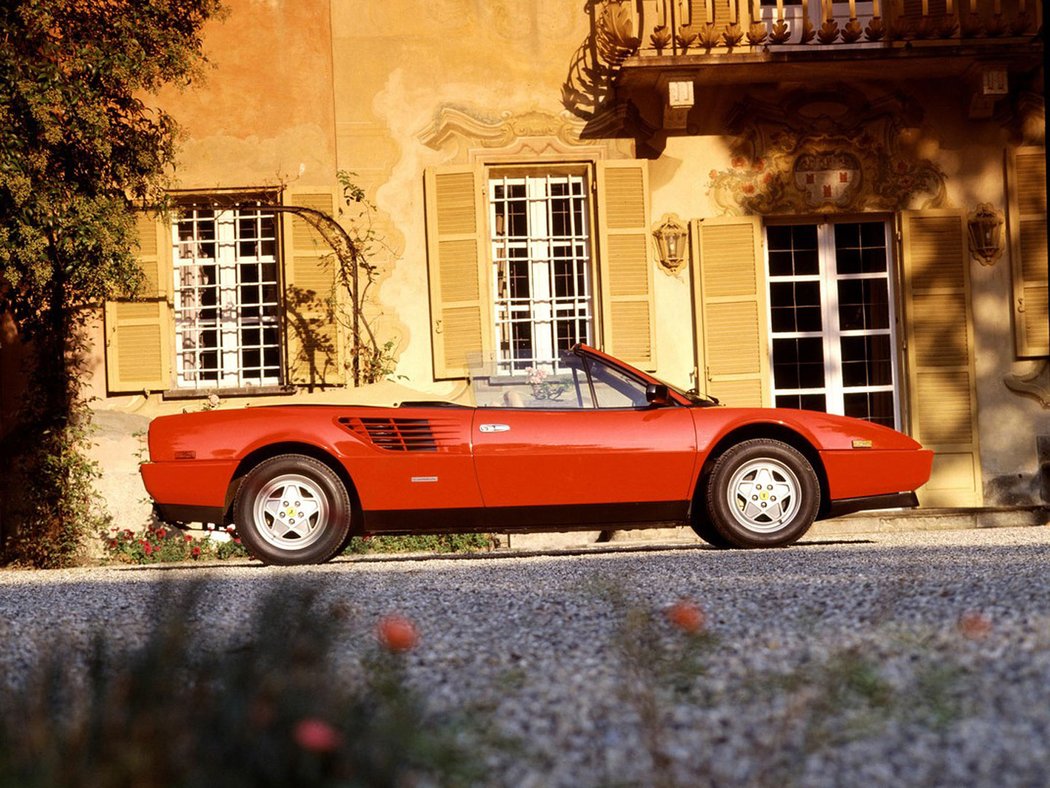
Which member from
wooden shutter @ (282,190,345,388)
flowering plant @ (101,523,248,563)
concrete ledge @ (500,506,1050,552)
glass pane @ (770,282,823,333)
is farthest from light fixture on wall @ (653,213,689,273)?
flowering plant @ (101,523,248,563)

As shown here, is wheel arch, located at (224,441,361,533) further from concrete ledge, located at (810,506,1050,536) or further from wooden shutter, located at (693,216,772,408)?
wooden shutter, located at (693,216,772,408)

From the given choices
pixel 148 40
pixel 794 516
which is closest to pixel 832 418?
pixel 794 516

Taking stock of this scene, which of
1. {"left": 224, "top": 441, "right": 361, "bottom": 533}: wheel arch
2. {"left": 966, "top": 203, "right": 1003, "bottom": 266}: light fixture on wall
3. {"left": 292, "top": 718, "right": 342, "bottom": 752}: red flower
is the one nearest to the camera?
{"left": 292, "top": 718, "right": 342, "bottom": 752}: red flower

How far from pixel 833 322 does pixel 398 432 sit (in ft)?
20.9

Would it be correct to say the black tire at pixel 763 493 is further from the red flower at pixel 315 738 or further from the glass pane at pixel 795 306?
the red flower at pixel 315 738

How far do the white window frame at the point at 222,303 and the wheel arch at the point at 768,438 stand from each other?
5.91 metres

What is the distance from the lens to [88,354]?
42.4 ft

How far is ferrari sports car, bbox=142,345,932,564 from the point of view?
7.87 metres

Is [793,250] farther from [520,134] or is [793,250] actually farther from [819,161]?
[520,134]

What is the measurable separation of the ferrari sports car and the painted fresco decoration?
17.8 feet

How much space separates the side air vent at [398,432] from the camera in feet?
26.1

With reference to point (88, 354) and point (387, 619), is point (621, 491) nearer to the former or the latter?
point (387, 619)

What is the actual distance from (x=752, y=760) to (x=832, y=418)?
588cm

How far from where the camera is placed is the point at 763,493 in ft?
26.1
